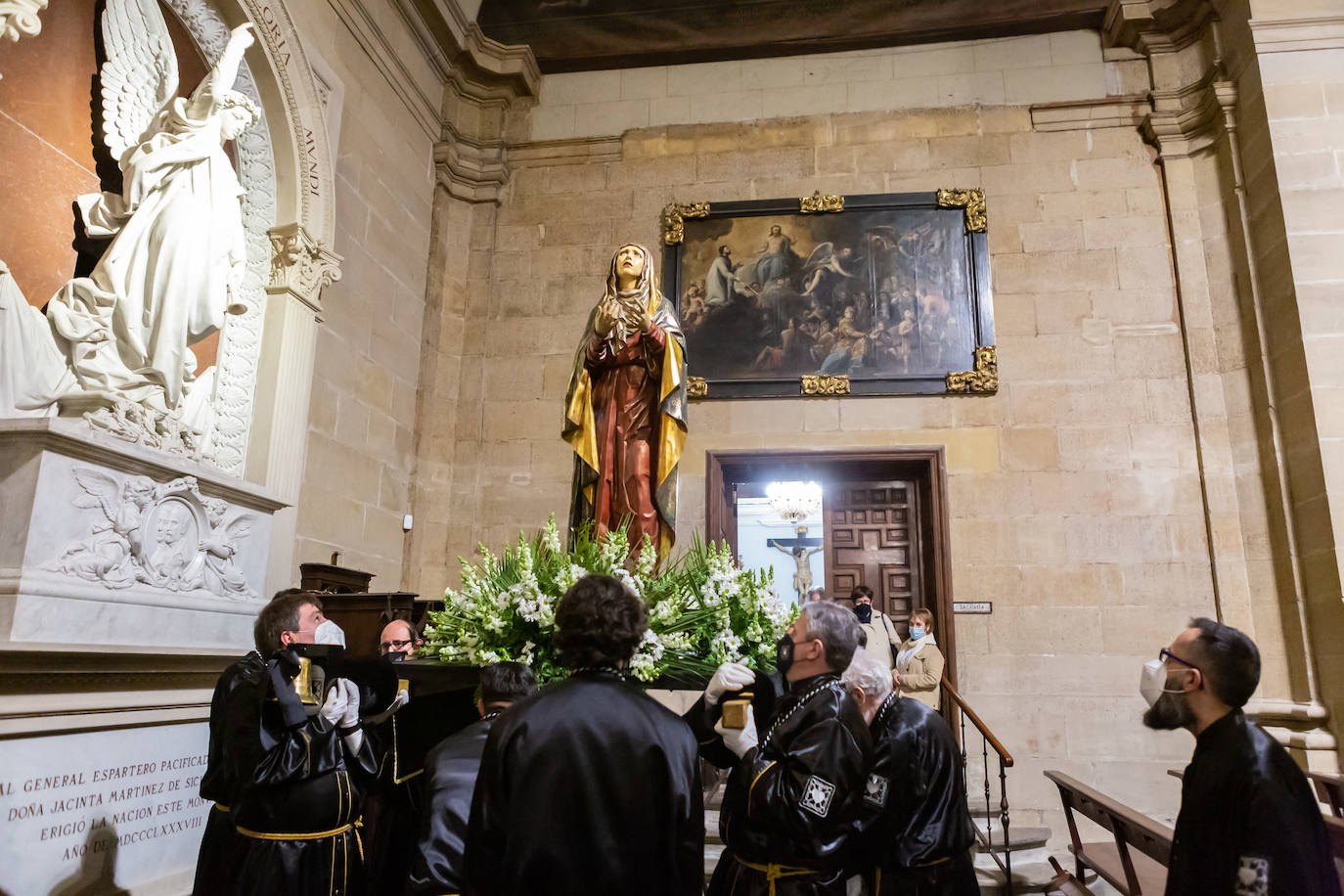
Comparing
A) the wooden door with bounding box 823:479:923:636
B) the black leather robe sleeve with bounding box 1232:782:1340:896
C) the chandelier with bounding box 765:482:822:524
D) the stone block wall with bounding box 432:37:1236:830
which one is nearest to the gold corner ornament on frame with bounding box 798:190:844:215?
the stone block wall with bounding box 432:37:1236:830

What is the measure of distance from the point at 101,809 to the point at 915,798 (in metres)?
3.66

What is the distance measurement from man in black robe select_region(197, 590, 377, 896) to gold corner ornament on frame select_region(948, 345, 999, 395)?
710cm

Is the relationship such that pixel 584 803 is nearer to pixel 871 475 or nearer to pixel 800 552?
pixel 871 475

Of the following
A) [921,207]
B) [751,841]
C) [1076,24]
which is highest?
[1076,24]

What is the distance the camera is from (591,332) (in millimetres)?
5027

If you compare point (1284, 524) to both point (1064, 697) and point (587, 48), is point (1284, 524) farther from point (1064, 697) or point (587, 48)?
point (587, 48)

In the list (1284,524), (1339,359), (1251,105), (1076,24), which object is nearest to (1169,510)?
(1284,524)

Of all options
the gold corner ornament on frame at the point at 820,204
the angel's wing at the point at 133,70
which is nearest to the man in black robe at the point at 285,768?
the angel's wing at the point at 133,70

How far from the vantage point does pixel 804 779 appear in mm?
2531

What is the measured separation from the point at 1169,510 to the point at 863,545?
2.82 metres

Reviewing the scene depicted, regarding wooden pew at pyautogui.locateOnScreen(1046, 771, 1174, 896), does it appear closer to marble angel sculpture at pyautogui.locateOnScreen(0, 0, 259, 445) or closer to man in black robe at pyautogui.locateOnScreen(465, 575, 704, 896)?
man in black robe at pyautogui.locateOnScreen(465, 575, 704, 896)

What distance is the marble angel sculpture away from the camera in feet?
15.7

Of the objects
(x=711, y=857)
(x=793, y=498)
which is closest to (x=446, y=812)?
(x=711, y=857)

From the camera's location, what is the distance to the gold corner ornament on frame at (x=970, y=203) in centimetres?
934
